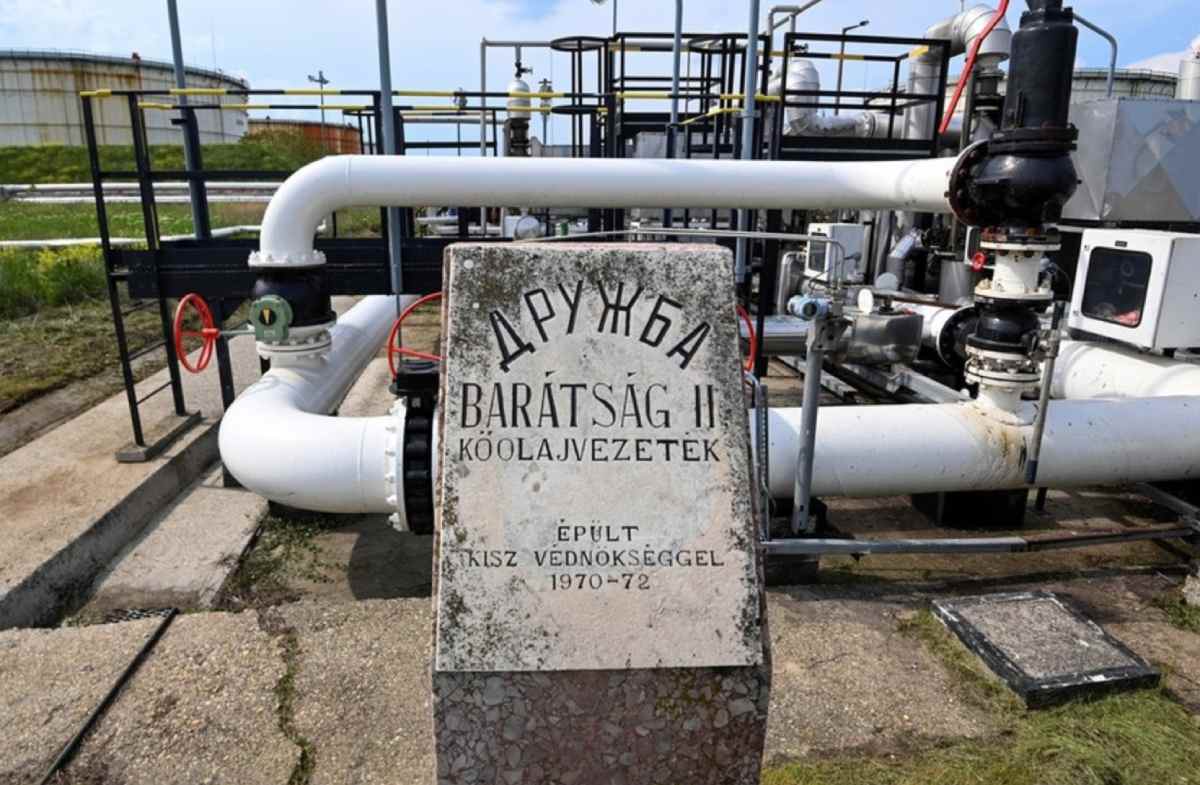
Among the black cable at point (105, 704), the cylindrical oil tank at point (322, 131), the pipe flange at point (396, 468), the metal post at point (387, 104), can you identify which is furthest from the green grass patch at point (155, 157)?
the pipe flange at point (396, 468)

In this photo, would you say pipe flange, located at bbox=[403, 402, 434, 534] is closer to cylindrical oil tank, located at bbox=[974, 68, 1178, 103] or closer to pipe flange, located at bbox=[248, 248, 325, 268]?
pipe flange, located at bbox=[248, 248, 325, 268]

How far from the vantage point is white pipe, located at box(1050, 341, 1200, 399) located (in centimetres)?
442

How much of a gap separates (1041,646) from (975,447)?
3.30 feet

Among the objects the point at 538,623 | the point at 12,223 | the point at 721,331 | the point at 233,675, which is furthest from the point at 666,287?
the point at 12,223

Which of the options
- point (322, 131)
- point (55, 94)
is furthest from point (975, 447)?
point (55, 94)

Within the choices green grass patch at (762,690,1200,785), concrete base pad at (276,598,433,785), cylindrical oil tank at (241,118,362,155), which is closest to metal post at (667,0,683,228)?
concrete base pad at (276,598,433,785)

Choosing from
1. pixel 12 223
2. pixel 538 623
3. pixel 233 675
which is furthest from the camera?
pixel 12 223

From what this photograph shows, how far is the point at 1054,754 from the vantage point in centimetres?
270

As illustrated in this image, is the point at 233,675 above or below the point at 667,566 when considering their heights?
below

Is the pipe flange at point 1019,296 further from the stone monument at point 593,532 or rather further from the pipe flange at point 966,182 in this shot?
the stone monument at point 593,532

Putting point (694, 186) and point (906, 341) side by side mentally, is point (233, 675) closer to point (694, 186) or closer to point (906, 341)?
point (694, 186)

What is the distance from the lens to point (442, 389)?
7.22 ft

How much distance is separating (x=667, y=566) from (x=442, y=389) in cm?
73

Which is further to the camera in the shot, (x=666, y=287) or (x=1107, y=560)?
(x=1107, y=560)
